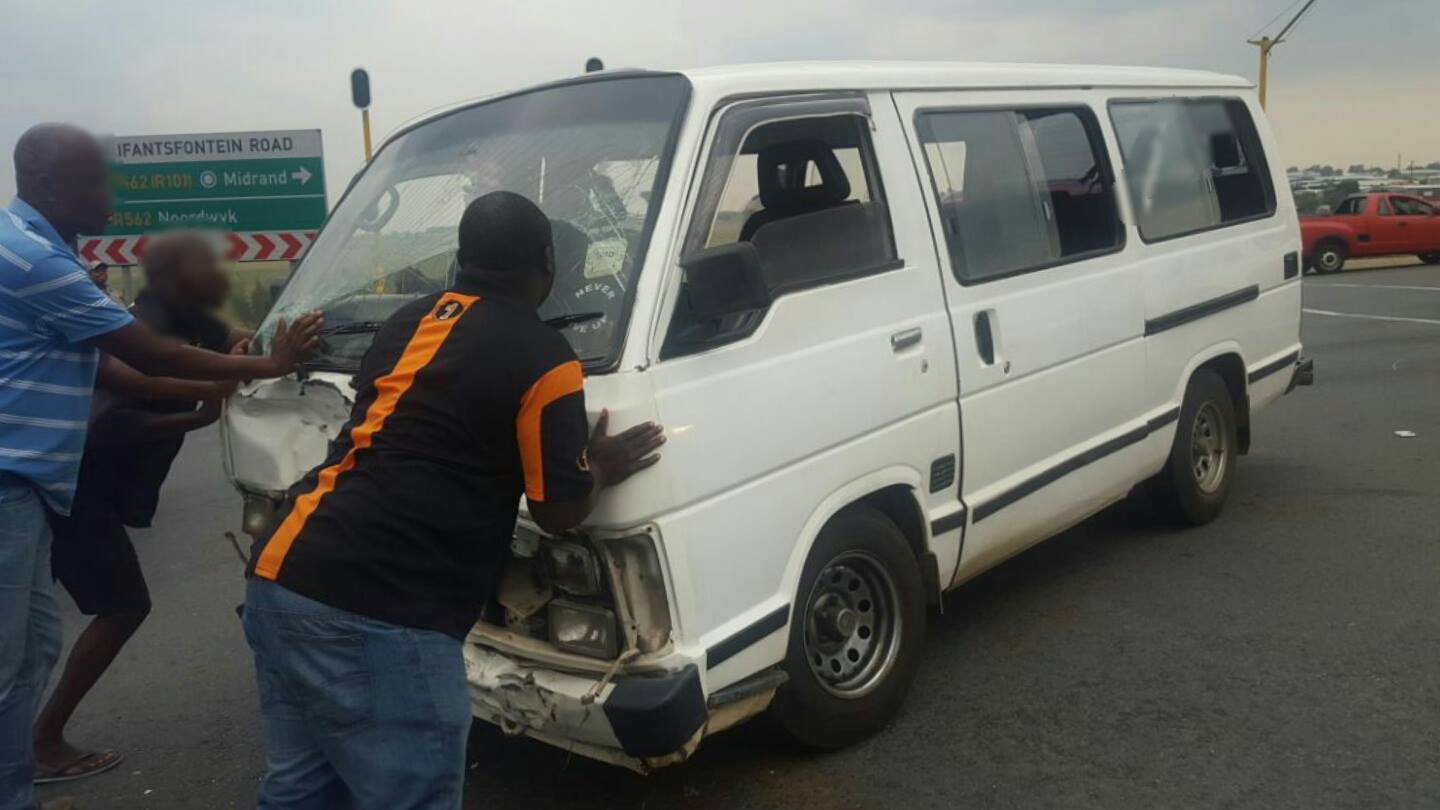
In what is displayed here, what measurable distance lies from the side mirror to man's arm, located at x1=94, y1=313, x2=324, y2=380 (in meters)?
1.20

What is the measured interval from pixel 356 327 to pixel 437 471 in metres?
1.46

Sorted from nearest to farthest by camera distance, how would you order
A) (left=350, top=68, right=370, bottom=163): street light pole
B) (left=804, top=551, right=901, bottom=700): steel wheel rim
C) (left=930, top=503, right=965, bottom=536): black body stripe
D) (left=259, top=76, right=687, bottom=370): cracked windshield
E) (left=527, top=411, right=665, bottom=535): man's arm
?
(left=527, top=411, right=665, bottom=535): man's arm
(left=259, top=76, right=687, bottom=370): cracked windshield
(left=804, top=551, right=901, bottom=700): steel wheel rim
(left=930, top=503, right=965, bottom=536): black body stripe
(left=350, top=68, right=370, bottom=163): street light pole

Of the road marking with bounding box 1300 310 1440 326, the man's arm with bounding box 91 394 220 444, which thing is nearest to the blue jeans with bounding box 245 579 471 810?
the man's arm with bounding box 91 394 220 444

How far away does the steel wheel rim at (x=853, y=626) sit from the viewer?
12.4 feet

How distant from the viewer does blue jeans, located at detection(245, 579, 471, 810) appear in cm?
244

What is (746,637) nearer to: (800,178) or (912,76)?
(800,178)

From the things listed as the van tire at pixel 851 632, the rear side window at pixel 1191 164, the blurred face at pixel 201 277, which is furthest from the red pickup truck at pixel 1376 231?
the blurred face at pixel 201 277

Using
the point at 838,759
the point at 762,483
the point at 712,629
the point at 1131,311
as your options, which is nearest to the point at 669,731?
the point at 712,629

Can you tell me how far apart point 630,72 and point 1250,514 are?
14.2 feet

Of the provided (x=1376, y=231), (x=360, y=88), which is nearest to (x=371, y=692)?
(x=360, y=88)

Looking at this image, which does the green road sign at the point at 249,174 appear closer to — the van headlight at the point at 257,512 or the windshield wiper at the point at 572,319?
the van headlight at the point at 257,512

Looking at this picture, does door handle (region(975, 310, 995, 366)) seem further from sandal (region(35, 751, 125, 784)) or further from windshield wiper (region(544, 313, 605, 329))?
sandal (region(35, 751, 125, 784))

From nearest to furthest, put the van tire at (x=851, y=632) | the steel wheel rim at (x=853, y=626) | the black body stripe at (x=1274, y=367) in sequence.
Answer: the van tire at (x=851, y=632)
the steel wheel rim at (x=853, y=626)
the black body stripe at (x=1274, y=367)

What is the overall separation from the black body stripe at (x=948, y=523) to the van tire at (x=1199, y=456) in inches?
74.7
